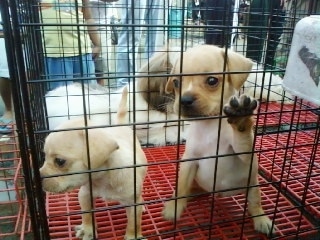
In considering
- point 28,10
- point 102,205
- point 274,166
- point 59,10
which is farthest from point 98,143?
point 59,10

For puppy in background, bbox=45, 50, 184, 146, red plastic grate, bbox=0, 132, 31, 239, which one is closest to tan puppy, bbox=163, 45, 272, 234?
red plastic grate, bbox=0, 132, 31, 239

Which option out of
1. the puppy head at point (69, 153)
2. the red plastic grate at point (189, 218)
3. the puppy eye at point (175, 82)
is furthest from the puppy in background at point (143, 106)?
the puppy head at point (69, 153)

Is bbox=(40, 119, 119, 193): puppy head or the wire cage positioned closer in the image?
the wire cage

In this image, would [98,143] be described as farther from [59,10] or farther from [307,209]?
[59,10]

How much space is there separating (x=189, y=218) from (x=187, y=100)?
1.58 feet

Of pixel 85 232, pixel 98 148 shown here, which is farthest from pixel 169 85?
pixel 85 232

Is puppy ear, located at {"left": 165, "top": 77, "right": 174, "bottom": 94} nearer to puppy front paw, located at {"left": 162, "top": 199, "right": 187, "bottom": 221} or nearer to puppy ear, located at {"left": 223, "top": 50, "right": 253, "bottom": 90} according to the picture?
puppy ear, located at {"left": 223, "top": 50, "right": 253, "bottom": 90}

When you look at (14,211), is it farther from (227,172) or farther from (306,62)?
(306,62)

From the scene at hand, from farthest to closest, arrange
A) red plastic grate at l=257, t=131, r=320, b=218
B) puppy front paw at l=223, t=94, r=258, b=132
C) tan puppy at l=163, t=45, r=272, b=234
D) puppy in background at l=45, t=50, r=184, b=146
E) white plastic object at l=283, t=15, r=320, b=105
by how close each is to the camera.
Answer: puppy in background at l=45, t=50, r=184, b=146
red plastic grate at l=257, t=131, r=320, b=218
tan puppy at l=163, t=45, r=272, b=234
puppy front paw at l=223, t=94, r=258, b=132
white plastic object at l=283, t=15, r=320, b=105

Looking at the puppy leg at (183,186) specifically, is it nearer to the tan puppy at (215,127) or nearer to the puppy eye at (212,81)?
the tan puppy at (215,127)

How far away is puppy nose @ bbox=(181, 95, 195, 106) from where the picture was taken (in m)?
1.07

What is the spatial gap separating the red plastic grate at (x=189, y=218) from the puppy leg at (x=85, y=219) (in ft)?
0.14

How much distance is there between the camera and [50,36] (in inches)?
105

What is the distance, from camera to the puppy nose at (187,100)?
107 cm
